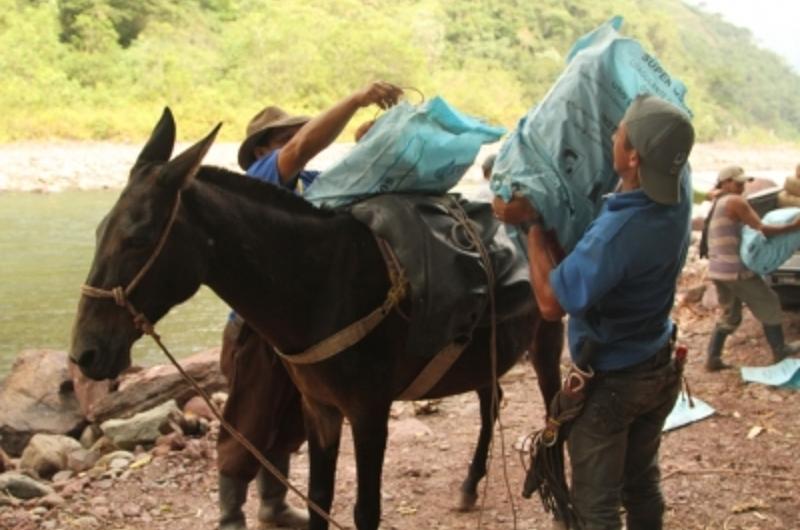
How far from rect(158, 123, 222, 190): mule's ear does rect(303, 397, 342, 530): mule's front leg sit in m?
1.24

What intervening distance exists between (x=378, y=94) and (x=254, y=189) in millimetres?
677

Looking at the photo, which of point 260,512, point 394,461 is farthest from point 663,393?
point 394,461

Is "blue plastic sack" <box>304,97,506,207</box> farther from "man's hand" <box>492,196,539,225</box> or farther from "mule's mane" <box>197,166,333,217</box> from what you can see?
"man's hand" <box>492,196,539,225</box>

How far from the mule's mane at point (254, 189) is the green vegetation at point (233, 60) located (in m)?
25.9

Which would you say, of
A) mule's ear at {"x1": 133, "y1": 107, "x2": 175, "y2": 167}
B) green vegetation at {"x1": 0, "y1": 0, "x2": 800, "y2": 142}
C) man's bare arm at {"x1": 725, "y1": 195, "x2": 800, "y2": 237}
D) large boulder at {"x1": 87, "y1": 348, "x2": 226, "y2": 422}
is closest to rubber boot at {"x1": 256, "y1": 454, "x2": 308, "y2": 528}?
mule's ear at {"x1": 133, "y1": 107, "x2": 175, "y2": 167}

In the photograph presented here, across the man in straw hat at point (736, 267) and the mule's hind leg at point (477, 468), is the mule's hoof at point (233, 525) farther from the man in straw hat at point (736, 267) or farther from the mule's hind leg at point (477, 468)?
the man in straw hat at point (736, 267)

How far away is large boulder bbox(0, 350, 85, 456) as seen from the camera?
7.28 metres

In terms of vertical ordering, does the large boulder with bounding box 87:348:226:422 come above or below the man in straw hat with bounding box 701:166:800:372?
below

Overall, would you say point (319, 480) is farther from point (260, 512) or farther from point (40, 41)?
point (40, 41)

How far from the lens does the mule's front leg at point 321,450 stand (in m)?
3.71

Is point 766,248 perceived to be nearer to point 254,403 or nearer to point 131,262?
point 254,403

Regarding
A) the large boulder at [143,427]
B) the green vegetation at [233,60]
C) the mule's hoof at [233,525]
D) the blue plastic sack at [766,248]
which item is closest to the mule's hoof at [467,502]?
the mule's hoof at [233,525]

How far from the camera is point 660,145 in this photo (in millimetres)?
2621

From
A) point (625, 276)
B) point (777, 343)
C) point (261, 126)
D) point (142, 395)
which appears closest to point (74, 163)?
point (142, 395)
